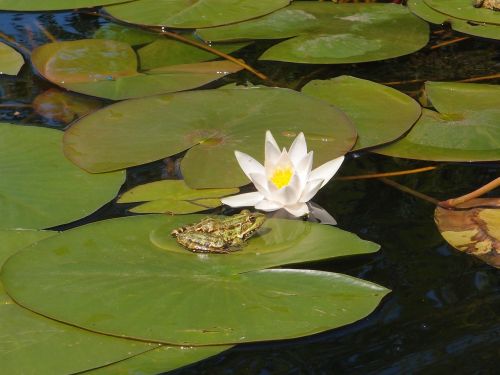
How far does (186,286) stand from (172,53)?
1863 millimetres

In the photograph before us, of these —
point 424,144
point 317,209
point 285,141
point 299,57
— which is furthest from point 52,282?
point 299,57

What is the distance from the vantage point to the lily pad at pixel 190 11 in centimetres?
379

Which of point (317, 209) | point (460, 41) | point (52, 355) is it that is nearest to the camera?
point (52, 355)

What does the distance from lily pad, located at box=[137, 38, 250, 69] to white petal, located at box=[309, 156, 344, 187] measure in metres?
1.32

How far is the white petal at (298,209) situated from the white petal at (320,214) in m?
0.07

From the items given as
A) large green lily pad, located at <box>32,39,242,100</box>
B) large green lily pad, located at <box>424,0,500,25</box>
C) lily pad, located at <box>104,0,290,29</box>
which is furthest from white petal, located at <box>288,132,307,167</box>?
large green lily pad, located at <box>424,0,500,25</box>

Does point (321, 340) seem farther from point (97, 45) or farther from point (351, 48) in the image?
point (97, 45)

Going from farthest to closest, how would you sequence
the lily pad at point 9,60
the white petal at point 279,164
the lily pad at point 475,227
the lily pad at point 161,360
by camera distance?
1. the lily pad at point 9,60
2. the white petal at point 279,164
3. the lily pad at point 475,227
4. the lily pad at point 161,360

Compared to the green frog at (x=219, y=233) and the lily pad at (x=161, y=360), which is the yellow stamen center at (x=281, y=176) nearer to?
the green frog at (x=219, y=233)

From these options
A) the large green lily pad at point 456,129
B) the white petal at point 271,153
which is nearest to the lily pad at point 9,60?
the white petal at point 271,153

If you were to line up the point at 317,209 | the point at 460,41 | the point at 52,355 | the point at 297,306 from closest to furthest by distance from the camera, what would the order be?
the point at 52,355 → the point at 297,306 → the point at 317,209 → the point at 460,41

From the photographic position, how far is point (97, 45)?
11.8 feet

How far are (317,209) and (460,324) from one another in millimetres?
631

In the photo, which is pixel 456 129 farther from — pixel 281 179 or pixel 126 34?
pixel 126 34
